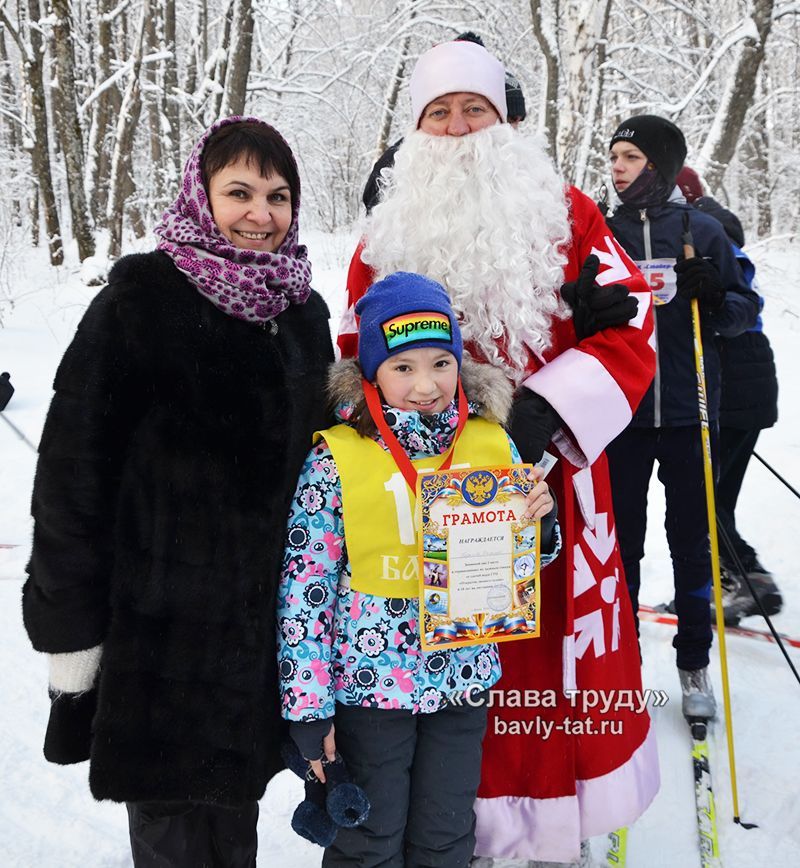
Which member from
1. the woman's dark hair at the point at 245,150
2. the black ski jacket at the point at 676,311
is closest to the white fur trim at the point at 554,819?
the black ski jacket at the point at 676,311

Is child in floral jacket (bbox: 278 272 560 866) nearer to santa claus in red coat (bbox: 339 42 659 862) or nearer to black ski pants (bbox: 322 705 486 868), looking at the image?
black ski pants (bbox: 322 705 486 868)

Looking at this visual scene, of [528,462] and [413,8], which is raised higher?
[413,8]

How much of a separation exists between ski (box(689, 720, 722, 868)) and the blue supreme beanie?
177 centimetres

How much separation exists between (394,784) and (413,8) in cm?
1455

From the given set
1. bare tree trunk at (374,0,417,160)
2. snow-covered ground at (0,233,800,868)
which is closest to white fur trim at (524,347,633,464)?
snow-covered ground at (0,233,800,868)

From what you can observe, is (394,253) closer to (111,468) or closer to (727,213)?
(111,468)

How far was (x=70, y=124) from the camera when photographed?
1066 centimetres

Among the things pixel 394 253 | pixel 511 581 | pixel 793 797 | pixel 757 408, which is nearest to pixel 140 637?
pixel 511 581

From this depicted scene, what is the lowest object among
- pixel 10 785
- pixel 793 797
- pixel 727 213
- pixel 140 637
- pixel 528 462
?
pixel 793 797

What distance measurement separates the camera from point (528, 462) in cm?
190

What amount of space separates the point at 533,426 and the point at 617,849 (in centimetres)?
143

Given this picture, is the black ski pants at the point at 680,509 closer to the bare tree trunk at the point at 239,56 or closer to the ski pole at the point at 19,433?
the ski pole at the point at 19,433

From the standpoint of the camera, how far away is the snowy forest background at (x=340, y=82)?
340 inches

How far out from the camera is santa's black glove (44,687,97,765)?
167cm
